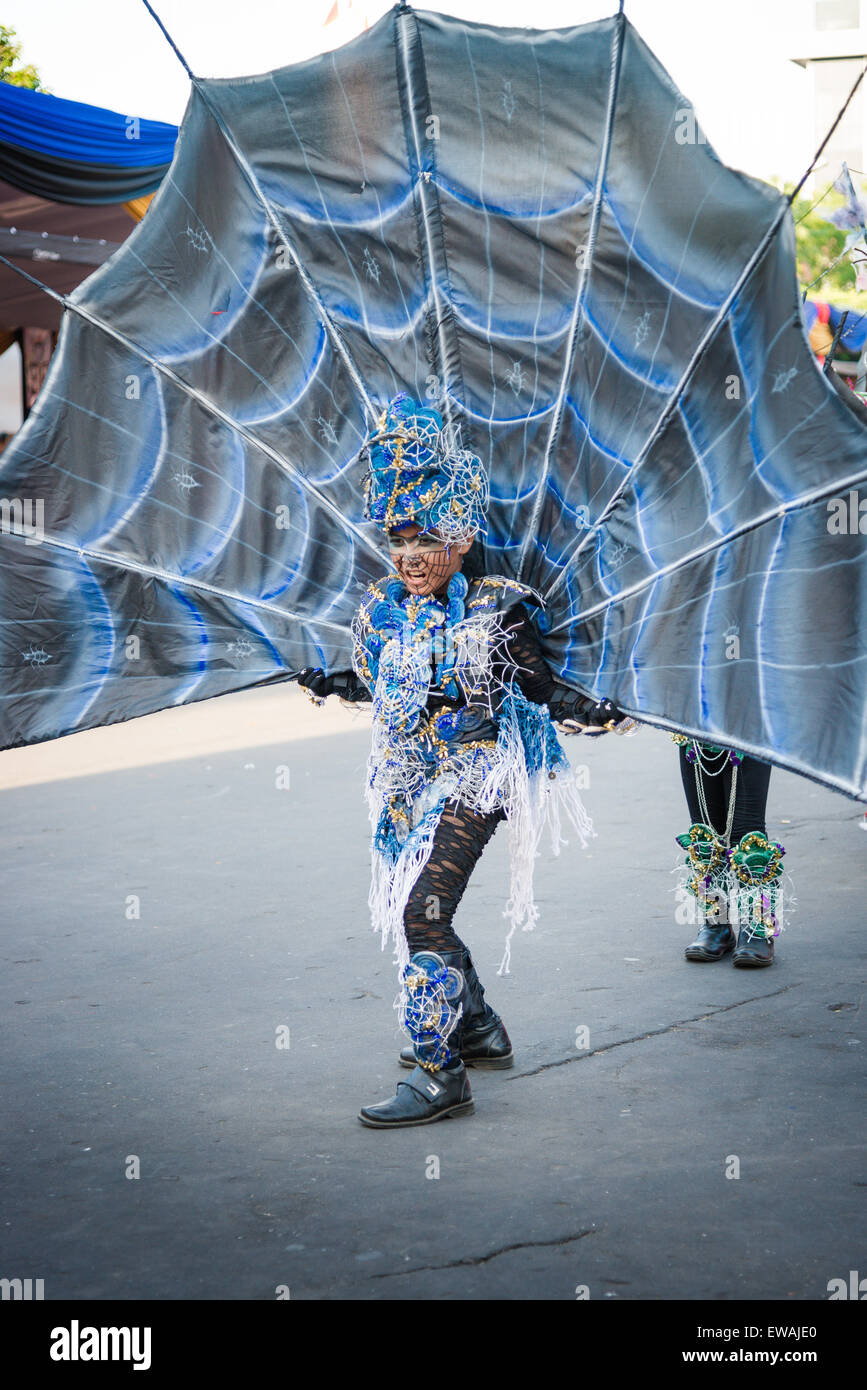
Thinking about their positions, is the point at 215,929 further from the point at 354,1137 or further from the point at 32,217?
the point at 32,217

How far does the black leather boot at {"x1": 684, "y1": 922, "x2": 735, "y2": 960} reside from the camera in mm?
5637

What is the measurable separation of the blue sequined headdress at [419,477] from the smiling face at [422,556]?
0.04 metres

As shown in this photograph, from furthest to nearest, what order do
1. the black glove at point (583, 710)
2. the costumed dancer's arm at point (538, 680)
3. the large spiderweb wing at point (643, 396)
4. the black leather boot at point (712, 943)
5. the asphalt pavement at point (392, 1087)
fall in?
1. the black leather boot at point (712, 943)
2. the costumed dancer's arm at point (538, 680)
3. the black glove at point (583, 710)
4. the asphalt pavement at point (392, 1087)
5. the large spiderweb wing at point (643, 396)

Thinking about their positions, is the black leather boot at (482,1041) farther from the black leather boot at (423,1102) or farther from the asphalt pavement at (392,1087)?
the black leather boot at (423,1102)

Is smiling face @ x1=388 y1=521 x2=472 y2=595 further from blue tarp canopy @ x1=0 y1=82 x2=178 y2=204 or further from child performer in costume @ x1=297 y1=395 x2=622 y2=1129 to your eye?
blue tarp canopy @ x1=0 y1=82 x2=178 y2=204

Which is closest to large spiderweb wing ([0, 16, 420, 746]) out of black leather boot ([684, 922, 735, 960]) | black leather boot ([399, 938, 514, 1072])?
black leather boot ([399, 938, 514, 1072])

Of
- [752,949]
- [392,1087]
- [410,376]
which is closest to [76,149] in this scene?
[410,376]

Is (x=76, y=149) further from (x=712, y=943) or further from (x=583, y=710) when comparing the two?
(x=583, y=710)

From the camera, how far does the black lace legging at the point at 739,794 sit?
5.64m

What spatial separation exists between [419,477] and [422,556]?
25cm

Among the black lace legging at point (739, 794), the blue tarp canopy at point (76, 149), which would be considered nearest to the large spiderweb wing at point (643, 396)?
the black lace legging at point (739, 794)

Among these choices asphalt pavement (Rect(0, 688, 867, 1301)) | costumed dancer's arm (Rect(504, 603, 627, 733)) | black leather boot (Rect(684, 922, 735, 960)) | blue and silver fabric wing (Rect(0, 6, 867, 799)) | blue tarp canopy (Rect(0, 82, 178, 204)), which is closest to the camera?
asphalt pavement (Rect(0, 688, 867, 1301))

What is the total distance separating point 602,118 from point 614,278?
0.40 metres

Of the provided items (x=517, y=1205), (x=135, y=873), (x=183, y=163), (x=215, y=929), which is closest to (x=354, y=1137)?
(x=517, y=1205)
